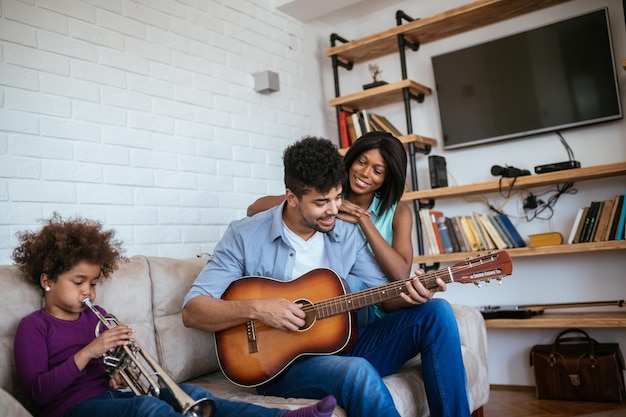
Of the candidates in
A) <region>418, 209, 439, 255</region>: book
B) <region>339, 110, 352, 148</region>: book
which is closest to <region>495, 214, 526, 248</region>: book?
<region>418, 209, 439, 255</region>: book

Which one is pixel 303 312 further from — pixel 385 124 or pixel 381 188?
pixel 385 124

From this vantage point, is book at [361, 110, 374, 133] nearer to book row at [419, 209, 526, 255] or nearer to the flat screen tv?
the flat screen tv

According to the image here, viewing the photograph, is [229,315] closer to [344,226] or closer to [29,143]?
[344,226]

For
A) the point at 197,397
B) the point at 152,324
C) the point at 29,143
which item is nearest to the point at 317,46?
the point at 29,143

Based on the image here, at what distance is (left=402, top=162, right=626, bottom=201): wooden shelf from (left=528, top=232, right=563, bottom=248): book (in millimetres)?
277

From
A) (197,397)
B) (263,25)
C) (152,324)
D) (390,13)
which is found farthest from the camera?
(390,13)

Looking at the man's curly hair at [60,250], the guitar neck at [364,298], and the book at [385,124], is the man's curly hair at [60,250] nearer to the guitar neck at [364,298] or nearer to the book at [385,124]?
the guitar neck at [364,298]

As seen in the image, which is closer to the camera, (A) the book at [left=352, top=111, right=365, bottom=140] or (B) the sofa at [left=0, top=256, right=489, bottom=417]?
(B) the sofa at [left=0, top=256, right=489, bottom=417]

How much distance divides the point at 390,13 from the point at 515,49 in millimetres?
959

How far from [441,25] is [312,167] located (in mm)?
2149

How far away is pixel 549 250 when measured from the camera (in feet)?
10.6

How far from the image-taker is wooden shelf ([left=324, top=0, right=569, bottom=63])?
347 centimetres

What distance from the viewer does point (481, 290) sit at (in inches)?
147

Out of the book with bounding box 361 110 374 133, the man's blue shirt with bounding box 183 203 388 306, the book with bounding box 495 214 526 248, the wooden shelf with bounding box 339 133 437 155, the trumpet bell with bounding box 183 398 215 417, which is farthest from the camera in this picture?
the book with bounding box 361 110 374 133
